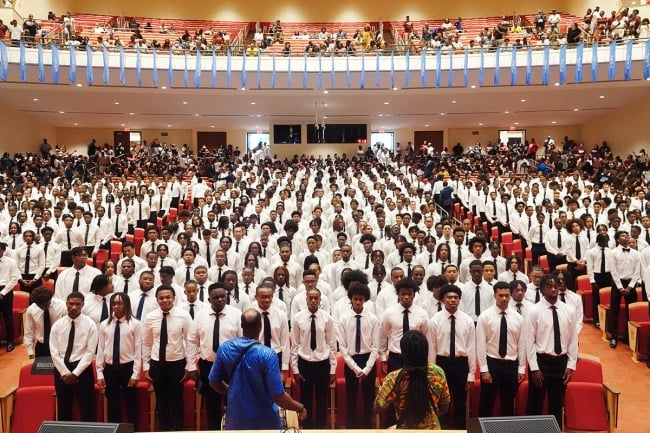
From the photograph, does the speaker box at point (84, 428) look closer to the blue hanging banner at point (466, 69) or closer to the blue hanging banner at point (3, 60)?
the blue hanging banner at point (3, 60)

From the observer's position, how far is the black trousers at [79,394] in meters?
4.76

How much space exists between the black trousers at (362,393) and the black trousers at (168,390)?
147cm

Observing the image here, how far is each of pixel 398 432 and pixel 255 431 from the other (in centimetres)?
79

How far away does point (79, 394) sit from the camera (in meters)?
4.82

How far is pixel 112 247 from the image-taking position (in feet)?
33.2

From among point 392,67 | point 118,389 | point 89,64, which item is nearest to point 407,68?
point 392,67

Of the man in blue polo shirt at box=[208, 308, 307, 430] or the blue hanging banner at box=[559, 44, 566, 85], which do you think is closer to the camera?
the man in blue polo shirt at box=[208, 308, 307, 430]

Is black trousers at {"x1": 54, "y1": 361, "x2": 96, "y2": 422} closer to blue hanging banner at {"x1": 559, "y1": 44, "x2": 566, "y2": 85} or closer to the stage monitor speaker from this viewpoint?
the stage monitor speaker

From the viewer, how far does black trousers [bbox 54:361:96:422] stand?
4762 millimetres

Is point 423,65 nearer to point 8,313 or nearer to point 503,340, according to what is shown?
point 8,313

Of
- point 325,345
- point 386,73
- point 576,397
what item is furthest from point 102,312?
point 386,73

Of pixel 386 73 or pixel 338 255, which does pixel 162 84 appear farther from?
pixel 338 255

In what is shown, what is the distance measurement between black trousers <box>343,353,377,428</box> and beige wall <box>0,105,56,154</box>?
69.5 ft

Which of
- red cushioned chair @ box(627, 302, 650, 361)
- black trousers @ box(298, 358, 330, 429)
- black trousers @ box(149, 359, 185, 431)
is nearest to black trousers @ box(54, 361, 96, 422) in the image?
black trousers @ box(149, 359, 185, 431)
